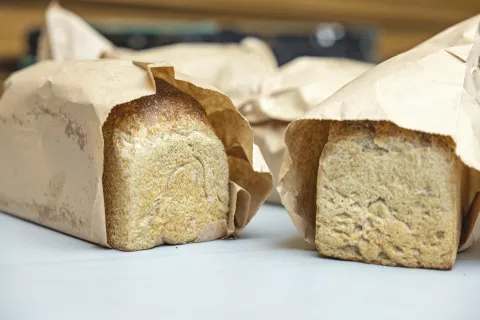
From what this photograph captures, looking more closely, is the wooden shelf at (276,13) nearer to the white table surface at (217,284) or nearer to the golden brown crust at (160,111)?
the golden brown crust at (160,111)

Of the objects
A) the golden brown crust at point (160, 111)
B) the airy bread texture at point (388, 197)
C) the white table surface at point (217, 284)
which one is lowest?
the white table surface at point (217, 284)

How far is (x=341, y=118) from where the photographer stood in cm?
108

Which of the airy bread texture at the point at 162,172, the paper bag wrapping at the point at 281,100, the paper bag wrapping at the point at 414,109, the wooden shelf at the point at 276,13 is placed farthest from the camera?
the wooden shelf at the point at 276,13

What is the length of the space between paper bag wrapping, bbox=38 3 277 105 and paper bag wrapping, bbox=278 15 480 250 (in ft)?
1.72

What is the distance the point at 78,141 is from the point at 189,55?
30.1 inches

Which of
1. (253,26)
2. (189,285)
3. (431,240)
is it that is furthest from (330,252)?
(253,26)

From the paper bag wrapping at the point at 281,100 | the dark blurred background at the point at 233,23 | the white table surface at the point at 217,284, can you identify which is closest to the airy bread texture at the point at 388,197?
the white table surface at the point at 217,284

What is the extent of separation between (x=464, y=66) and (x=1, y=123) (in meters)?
0.88

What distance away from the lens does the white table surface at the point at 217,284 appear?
88 cm

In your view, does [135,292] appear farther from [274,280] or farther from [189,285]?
[274,280]

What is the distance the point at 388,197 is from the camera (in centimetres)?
109

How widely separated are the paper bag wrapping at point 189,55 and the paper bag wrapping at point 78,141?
40 centimetres

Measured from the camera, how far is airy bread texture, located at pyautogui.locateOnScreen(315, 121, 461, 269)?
3.48 feet

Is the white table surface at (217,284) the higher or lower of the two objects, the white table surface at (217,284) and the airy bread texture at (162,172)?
the lower
